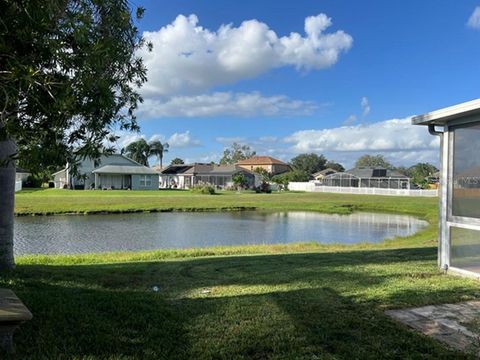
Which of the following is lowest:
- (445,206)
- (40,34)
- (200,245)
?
(200,245)

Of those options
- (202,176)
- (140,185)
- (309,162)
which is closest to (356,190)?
(202,176)

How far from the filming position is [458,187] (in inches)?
302

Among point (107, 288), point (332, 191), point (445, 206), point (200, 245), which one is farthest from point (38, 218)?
point (332, 191)

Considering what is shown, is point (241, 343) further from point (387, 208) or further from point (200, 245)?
point (387, 208)

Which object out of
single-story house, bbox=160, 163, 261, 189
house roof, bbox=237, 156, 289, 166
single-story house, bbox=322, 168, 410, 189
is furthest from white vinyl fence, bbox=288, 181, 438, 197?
house roof, bbox=237, 156, 289, 166

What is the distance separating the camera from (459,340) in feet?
14.6

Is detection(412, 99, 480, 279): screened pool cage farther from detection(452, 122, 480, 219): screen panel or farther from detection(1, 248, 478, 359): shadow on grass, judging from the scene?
detection(1, 248, 478, 359): shadow on grass

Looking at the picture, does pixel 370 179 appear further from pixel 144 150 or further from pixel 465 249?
pixel 465 249

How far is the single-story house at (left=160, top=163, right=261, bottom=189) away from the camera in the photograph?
77312 millimetres

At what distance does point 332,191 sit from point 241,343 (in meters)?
64.1

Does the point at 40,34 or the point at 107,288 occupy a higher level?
the point at 40,34

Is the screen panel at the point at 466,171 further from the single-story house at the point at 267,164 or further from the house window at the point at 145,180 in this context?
the single-story house at the point at 267,164

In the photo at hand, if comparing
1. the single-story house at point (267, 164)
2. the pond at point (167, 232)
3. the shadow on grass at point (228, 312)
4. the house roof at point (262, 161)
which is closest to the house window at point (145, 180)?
the pond at point (167, 232)

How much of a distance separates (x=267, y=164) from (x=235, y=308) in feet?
346
